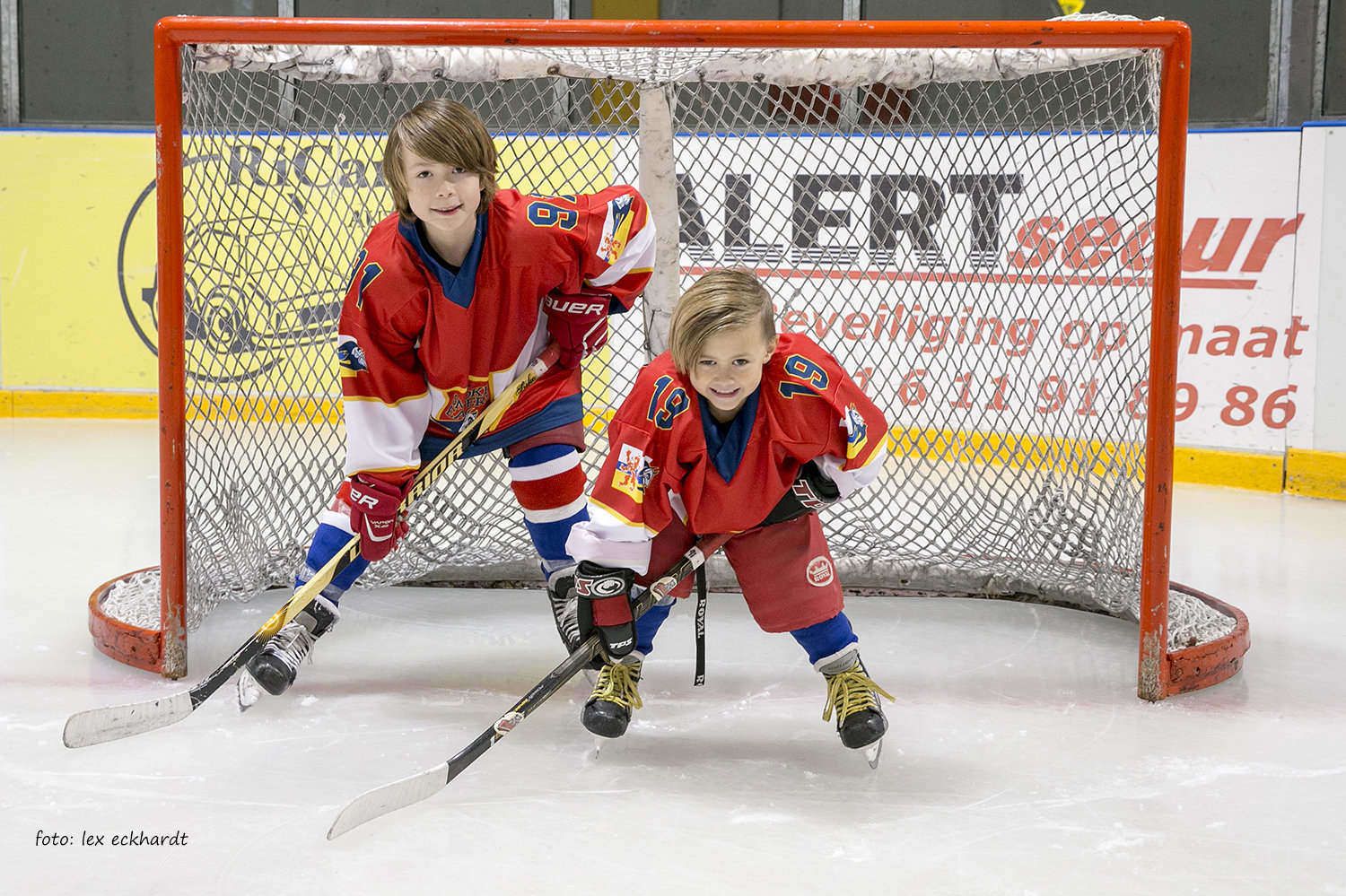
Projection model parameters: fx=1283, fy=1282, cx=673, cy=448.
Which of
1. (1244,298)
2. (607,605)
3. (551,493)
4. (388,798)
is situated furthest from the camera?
(1244,298)

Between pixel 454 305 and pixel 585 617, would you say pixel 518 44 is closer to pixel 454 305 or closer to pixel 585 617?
pixel 454 305

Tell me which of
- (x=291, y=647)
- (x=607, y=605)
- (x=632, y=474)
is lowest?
(x=291, y=647)

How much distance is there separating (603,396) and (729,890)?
2.00 metres

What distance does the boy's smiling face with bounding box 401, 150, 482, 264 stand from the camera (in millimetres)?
1843

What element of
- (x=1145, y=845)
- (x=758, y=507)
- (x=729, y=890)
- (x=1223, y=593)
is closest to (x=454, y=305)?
(x=758, y=507)

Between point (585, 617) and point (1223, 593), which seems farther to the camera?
point (1223, 593)

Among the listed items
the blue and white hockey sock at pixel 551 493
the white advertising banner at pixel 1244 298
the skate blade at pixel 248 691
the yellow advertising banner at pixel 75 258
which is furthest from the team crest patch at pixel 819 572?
the yellow advertising banner at pixel 75 258

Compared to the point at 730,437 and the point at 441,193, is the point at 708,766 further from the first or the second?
the point at 441,193

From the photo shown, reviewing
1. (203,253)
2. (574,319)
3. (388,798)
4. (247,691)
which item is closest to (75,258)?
(203,253)

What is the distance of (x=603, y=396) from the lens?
333 cm

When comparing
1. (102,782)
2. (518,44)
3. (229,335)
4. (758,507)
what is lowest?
(102,782)

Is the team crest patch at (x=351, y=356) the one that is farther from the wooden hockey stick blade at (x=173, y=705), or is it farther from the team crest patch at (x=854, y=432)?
the team crest patch at (x=854, y=432)

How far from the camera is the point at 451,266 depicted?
193 centimetres

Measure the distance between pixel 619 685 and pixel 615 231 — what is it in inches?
27.8
